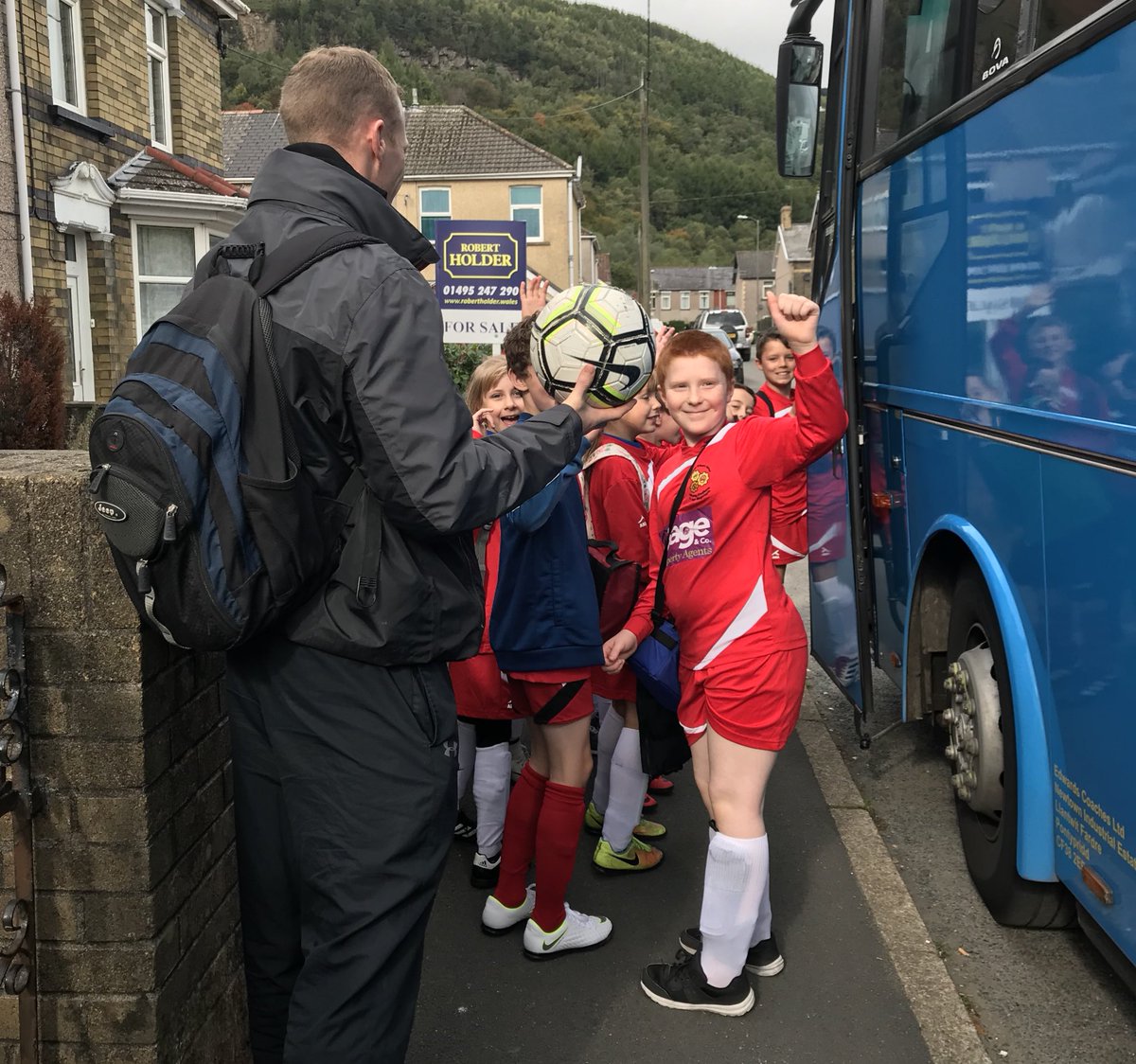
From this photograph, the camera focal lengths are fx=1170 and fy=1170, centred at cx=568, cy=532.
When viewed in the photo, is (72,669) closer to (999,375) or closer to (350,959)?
(350,959)

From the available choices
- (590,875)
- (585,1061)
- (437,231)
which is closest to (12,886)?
(585,1061)

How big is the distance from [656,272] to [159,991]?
126037mm

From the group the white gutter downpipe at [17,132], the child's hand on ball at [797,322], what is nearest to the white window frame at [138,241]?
the white gutter downpipe at [17,132]

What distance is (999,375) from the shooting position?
134 inches

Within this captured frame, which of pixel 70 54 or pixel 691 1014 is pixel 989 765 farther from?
pixel 70 54

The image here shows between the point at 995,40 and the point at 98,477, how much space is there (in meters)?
3.00

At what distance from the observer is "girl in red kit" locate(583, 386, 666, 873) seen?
156 inches

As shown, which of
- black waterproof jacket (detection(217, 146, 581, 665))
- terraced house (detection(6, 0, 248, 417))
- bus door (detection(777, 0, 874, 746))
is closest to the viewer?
black waterproof jacket (detection(217, 146, 581, 665))

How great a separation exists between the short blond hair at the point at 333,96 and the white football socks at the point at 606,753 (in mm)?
2383

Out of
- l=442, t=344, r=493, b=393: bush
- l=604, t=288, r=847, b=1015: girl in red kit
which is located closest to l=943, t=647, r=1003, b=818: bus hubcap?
l=604, t=288, r=847, b=1015: girl in red kit

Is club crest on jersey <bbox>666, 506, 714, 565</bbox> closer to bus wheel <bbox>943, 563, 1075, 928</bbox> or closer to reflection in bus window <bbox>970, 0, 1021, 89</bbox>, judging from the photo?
bus wheel <bbox>943, 563, 1075, 928</bbox>

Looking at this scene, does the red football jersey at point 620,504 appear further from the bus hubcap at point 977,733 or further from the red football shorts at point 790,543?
the bus hubcap at point 977,733

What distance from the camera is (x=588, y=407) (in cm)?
263

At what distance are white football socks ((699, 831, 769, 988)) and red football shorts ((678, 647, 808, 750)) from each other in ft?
0.90
